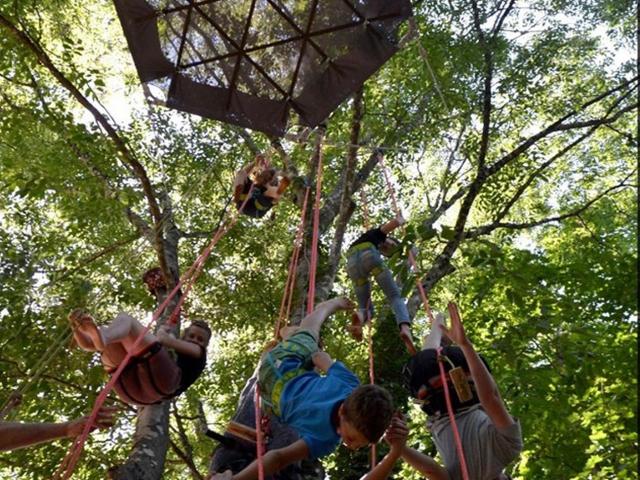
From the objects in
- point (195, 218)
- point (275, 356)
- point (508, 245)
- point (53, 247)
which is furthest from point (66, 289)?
point (508, 245)

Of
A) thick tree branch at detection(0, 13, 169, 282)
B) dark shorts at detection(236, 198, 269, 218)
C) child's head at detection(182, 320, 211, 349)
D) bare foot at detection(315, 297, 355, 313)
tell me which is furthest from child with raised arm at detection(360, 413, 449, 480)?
dark shorts at detection(236, 198, 269, 218)

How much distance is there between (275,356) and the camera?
365cm

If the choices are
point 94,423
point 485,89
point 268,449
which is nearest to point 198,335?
point 268,449

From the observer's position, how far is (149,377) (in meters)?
3.98

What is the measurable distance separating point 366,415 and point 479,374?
548 mm

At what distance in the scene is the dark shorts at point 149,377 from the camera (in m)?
3.92

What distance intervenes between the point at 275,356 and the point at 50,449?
386cm

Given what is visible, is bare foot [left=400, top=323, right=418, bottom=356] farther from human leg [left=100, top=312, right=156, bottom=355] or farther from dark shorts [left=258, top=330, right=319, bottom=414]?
human leg [left=100, top=312, right=156, bottom=355]

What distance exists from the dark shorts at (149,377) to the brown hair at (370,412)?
1.48 metres

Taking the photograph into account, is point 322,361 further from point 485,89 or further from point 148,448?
point 485,89

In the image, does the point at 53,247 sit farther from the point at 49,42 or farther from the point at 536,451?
the point at 536,451

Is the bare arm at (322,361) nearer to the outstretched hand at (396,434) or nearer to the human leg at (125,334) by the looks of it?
the outstretched hand at (396,434)

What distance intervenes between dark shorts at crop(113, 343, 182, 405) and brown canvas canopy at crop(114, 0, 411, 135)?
2.16m

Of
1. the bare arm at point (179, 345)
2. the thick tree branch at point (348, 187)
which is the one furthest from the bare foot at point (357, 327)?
the bare arm at point (179, 345)
